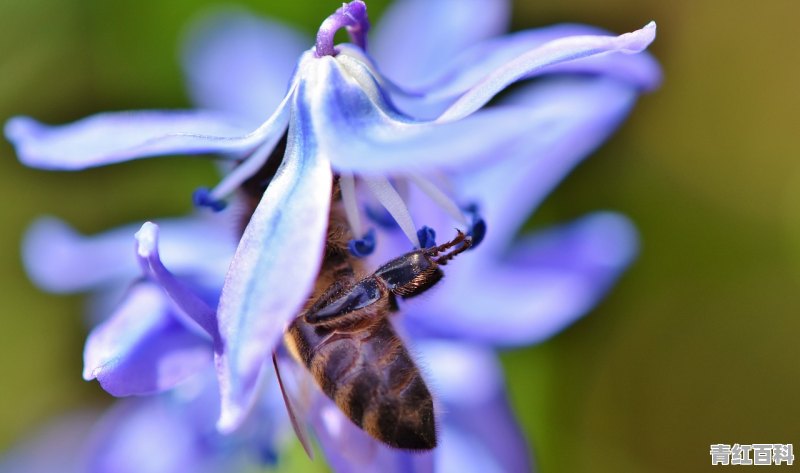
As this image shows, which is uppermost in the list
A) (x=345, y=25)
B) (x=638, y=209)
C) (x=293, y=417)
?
(x=345, y=25)

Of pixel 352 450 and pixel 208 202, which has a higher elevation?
pixel 208 202

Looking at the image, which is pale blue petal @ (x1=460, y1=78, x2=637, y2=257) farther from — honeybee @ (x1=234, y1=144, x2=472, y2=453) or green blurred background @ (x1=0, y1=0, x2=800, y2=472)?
green blurred background @ (x1=0, y1=0, x2=800, y2=472)

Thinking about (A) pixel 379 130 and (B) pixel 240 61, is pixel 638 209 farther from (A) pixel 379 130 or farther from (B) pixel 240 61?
(A) pixel 379 130

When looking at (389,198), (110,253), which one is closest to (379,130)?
(389,198)

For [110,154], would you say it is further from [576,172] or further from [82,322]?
[576,172]

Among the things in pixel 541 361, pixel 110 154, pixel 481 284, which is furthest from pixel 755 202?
pixel 110 154

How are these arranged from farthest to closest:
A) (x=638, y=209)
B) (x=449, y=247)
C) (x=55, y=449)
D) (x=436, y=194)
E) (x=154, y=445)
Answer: (x=638, y=209)
(x=55, y=449)
(x=154, y=445)
(x=436, y=194)
(x=449, y=247)

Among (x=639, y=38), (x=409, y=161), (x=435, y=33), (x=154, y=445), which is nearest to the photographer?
(x=409, y=161)
